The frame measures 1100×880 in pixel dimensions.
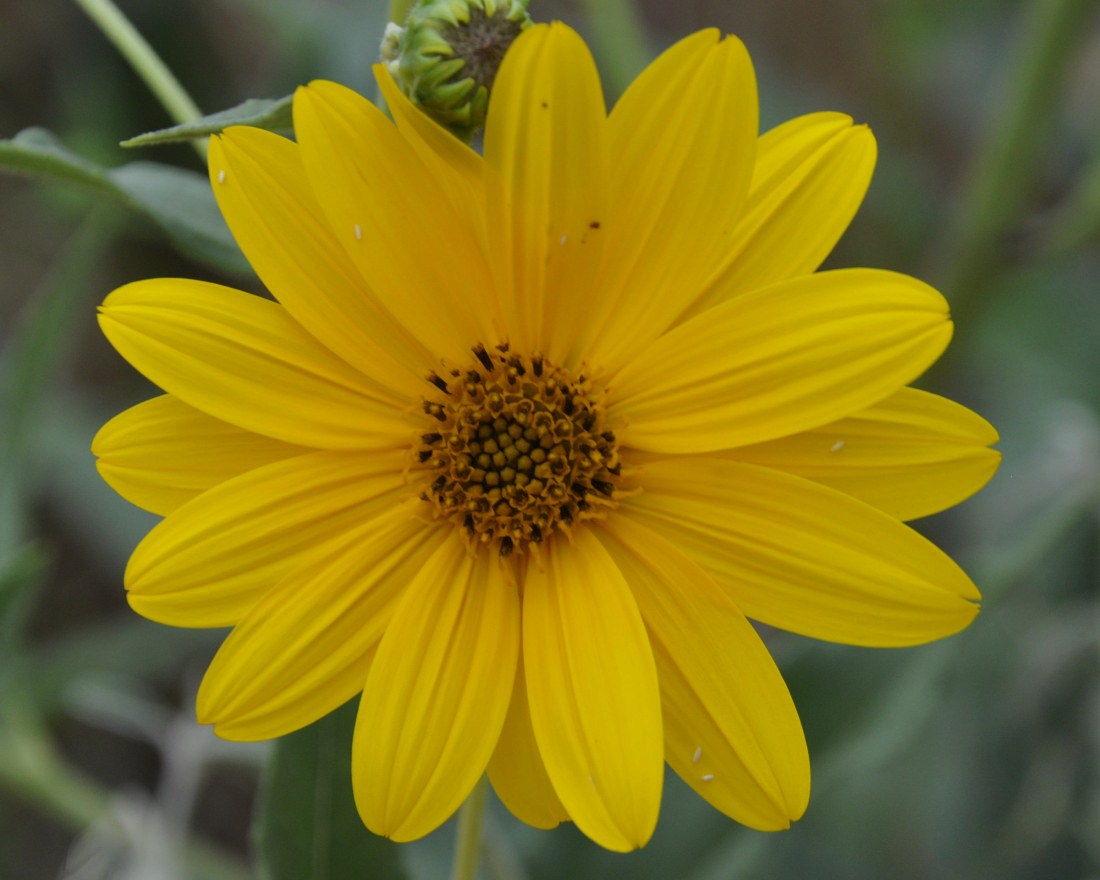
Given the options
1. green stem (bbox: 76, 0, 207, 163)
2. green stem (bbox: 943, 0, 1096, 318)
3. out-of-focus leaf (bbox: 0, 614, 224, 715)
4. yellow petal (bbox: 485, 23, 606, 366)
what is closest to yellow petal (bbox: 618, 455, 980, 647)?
yellow petal (bbox: 485, 23, 606, 366)

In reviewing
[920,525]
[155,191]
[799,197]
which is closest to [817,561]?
[799,197]

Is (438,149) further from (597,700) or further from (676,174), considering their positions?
(597,700)

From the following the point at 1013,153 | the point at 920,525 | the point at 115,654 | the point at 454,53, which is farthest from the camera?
the point at 920,525

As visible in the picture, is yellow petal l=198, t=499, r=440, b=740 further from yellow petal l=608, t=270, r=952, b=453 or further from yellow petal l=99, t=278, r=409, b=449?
yellow petal l=608, t=270, r=952, b=453

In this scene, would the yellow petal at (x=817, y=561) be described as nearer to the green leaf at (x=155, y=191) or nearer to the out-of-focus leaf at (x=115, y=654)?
Answer: the green leaf at (x=155, y=191)

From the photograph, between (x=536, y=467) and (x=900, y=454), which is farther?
(x=536, y=467)

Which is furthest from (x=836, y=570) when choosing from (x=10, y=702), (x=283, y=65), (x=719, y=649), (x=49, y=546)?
(x=49, y=546)

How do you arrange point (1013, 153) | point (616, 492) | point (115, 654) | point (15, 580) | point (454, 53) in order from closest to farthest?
point (454, 53), point (616, 492), point (15, 580), point (1013, 153), point (115, 654)
